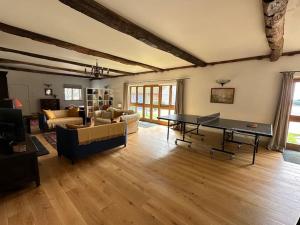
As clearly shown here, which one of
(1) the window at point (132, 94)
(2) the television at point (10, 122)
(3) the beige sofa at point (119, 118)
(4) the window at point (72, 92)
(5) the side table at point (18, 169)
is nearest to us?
(5) the side table at point (18, 169)

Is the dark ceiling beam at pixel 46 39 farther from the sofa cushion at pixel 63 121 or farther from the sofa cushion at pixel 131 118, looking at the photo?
the sofa cushion at pixel 63 121

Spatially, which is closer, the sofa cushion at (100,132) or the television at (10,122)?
the television at (10,122)

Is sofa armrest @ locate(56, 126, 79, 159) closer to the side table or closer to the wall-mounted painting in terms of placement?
the side table

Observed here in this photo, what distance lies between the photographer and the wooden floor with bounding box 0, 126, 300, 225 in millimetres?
1784

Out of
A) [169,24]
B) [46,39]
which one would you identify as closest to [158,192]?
[169,24]

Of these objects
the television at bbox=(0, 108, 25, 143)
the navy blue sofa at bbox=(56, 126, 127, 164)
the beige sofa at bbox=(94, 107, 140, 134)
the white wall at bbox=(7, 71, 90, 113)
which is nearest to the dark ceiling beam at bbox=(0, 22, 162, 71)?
the television at bbox=(0, 108, 25, 143)

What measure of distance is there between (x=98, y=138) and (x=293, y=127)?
203 inches

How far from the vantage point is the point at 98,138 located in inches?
132

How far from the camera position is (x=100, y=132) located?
11.1ft

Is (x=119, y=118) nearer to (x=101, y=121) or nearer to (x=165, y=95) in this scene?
(x=101, y=121)

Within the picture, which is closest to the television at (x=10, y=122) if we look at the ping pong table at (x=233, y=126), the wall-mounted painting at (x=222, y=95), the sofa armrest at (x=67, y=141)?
the sofa armrest at (x=67, y=141)

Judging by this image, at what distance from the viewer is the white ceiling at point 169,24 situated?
1.99 m

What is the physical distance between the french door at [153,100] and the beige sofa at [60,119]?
320 centimetres

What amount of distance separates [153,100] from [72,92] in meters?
5.39
